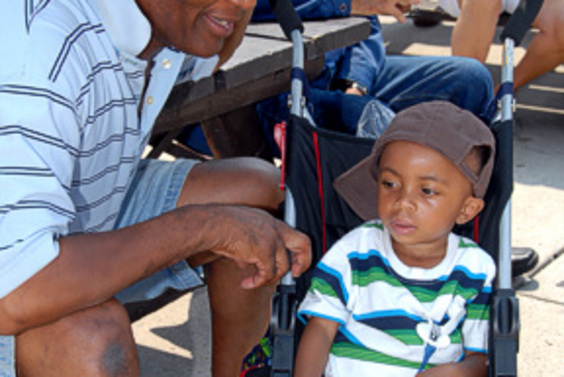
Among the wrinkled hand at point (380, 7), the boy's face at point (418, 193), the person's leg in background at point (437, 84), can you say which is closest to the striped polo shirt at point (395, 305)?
the boy's face at point (418, 193)

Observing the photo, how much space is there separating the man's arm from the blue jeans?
3.05ft

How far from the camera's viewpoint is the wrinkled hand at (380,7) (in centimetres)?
298

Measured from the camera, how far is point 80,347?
1.74m

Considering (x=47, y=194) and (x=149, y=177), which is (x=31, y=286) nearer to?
(x=47, y=194)

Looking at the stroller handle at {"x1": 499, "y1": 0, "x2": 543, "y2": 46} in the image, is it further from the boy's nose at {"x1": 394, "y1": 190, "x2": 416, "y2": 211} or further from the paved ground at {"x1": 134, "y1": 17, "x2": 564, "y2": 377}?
the paved ground at {"x1": 134, "y1": 17, "x2": 564, "y2": 377}

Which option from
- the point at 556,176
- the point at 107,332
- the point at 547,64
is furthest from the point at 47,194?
the point at 547,64

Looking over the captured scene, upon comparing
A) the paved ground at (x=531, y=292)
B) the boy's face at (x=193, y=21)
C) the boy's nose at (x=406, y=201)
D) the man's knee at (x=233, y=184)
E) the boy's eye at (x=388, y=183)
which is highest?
the boy's face at (x=193, y=21)

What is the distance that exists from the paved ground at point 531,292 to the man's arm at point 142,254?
97 cm

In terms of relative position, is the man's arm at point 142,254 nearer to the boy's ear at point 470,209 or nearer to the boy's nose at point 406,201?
the boy's nose at point 406,201

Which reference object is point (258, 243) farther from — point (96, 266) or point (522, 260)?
point (522, 260)

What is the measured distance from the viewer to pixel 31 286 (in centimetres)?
166

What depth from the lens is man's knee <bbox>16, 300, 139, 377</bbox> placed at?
5.69 ft

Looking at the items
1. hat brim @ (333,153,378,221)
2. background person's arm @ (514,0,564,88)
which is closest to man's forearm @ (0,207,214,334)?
hat brim @ (333,153,378,221)

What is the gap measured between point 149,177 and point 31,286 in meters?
0.79
